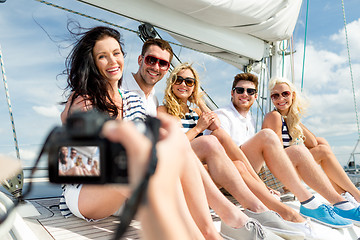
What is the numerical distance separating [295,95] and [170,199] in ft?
9.90

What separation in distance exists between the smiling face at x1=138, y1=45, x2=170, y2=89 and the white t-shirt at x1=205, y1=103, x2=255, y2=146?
2.12ft

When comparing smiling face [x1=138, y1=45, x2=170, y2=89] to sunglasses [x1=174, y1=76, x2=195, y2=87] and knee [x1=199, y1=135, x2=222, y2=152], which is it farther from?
knee [x1=199, y1=135, x2=222, y2=152]

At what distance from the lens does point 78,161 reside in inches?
16.4

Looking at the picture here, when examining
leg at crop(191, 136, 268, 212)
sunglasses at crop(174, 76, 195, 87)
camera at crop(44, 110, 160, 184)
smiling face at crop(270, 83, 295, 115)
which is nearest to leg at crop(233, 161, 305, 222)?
leg at crop(191, 136, 268, 212)

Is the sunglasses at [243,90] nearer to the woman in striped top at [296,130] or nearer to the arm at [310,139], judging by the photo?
the woman in striped top at [296,130]

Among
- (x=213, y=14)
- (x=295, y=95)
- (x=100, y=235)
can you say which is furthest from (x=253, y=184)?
(x=213, y=14)

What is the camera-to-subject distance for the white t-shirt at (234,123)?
2785 millimetres

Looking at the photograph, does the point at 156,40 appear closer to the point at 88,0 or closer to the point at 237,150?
the point at 88,0

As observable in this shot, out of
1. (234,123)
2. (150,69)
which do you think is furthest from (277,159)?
(150,69)

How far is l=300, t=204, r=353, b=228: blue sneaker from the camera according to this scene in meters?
2.13

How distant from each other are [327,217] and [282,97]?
4.16 ft

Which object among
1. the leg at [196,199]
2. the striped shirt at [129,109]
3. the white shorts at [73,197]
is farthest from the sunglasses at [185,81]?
the leg at [196,199]

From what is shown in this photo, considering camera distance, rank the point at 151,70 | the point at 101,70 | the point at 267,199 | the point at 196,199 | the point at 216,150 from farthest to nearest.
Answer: the point at 151,70 < the point at 267,199 < the point at 216,150 < the point at 101,70 < the point at 196,199

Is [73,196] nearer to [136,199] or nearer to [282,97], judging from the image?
[136,199]
